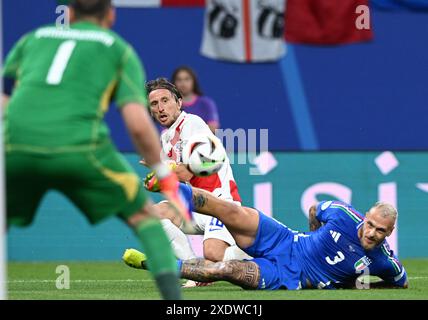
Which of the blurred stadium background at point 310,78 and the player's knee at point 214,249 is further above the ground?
the blurred stadium background at point 310,78

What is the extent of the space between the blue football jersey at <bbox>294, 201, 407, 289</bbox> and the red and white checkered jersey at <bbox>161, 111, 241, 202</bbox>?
113cm

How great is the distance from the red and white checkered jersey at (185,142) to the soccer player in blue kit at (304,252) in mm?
940

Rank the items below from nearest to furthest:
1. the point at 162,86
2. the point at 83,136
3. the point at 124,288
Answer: the point at 83,136
the point at 124,288
the point at 162,86

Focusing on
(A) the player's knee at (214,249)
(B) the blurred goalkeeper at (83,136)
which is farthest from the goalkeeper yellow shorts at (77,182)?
(A) the player's knee at (214,249)

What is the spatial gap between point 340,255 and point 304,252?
288 mm

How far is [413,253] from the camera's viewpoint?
14133 millimetres

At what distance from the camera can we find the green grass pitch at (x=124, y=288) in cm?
854

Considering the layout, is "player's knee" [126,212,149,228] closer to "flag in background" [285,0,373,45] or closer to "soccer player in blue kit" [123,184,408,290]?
"soccer player in blue kit" [123,184,408,290]

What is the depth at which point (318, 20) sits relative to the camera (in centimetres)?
1527

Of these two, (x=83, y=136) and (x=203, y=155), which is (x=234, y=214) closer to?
(x=203, y=155)

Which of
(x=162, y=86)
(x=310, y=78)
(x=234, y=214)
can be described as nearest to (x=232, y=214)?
(x=234, y=214)

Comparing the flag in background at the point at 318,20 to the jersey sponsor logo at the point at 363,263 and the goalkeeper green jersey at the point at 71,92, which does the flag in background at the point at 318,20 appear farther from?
the goalkeeper green jersey at the point at 71,92

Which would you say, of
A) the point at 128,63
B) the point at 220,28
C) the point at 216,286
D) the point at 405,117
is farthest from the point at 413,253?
the point at 128,63

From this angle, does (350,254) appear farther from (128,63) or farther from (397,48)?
(397,48)
